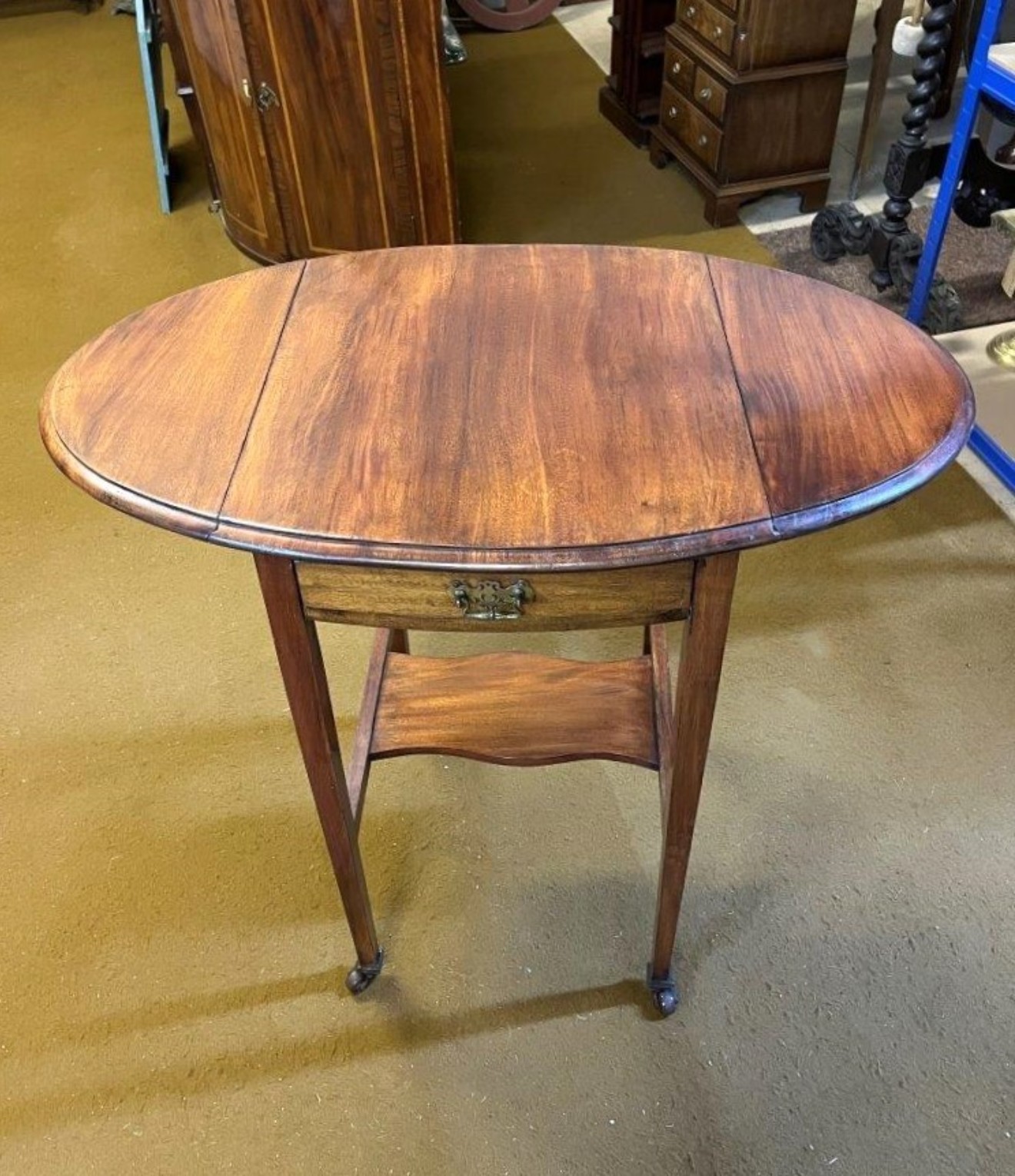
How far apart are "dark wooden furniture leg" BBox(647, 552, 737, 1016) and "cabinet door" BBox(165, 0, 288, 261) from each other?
1805 mm

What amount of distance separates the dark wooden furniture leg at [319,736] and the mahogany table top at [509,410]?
0.08 m

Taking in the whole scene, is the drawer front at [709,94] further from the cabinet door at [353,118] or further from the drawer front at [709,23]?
the cabinet door at [353,118]

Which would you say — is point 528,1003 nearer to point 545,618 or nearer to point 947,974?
point 947,974

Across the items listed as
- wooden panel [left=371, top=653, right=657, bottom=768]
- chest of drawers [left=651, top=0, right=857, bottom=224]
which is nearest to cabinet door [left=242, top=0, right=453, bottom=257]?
chest of drawers [left=651, top=0, right=857, bottom=224]

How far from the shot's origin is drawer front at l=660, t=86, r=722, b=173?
2.73 meters

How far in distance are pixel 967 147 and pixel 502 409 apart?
1.46m

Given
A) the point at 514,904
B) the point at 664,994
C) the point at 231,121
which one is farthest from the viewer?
the point at 231,121

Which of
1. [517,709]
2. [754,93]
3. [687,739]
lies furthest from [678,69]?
[687,739]

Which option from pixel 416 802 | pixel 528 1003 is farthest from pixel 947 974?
pixel 416 802

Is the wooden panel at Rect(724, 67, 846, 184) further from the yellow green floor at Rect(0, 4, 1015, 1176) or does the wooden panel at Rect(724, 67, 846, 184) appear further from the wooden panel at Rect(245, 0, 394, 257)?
the yellow green floor at Rect(0, 4, 1015, 1176)

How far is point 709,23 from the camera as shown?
2.59 m

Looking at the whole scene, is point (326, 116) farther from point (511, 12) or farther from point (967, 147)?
point (511, 12)

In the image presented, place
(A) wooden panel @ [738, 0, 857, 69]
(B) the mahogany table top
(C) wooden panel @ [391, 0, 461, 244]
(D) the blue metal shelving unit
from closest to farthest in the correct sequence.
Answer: (B) the mahogany table top → (D) the blue metal shelving unit → (C) wooden panel @ [391, 0, 461, 244] → (A) wooden panel @ [738, 0, 857, 69]

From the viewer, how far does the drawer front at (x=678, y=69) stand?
8.96 ft
